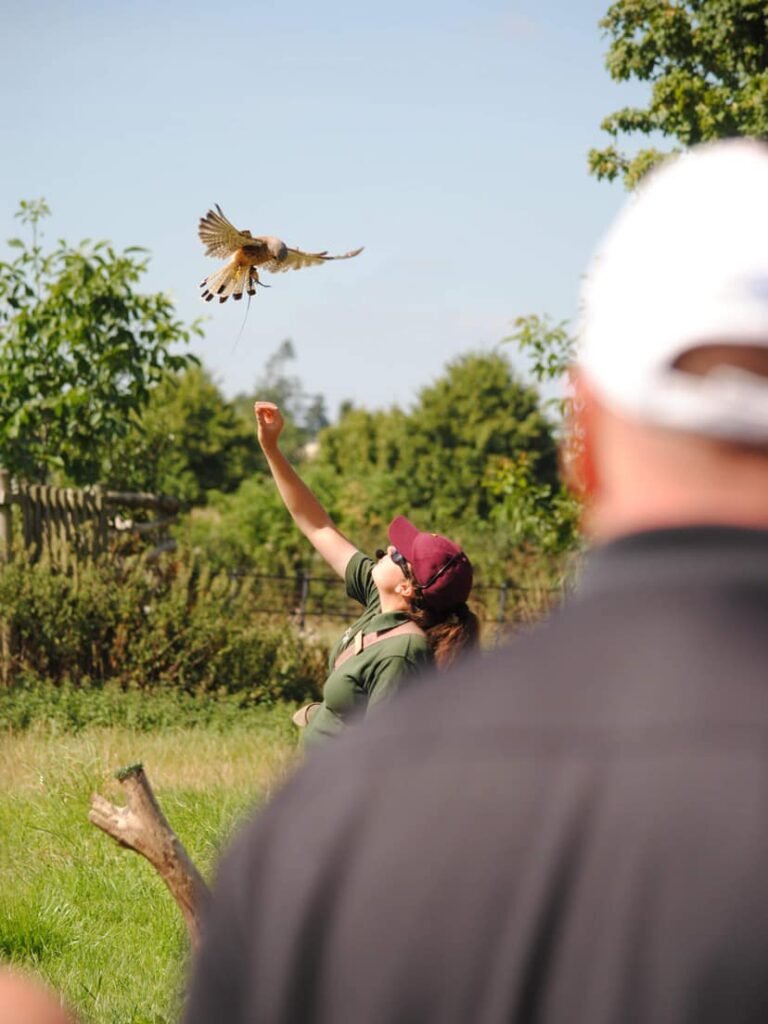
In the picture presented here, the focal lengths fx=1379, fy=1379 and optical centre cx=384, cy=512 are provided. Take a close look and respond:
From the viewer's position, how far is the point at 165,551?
13.5 m

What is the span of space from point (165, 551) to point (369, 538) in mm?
12964

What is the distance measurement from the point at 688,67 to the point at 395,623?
35.8 ft

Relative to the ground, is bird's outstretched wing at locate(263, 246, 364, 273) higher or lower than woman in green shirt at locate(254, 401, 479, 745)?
higher

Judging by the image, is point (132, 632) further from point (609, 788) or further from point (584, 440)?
point (609, 788)

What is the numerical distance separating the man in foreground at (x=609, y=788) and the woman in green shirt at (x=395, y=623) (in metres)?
3.45

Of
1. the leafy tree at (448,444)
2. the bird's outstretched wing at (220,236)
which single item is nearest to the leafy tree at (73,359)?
the bird's outstretched wing at (220,236)

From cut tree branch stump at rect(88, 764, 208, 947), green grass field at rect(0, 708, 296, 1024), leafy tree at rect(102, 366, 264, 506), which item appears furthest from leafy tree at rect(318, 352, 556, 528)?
cut tree branch stump at rect(88, 764, 208, 947)

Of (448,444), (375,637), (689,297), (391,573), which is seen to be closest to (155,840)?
(375,637)

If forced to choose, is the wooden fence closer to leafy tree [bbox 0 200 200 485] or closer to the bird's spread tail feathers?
leafy tree [bbox 0 200 200 485]

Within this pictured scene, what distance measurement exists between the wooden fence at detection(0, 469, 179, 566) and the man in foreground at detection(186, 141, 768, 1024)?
38.2ft

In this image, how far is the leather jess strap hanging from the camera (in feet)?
15.1

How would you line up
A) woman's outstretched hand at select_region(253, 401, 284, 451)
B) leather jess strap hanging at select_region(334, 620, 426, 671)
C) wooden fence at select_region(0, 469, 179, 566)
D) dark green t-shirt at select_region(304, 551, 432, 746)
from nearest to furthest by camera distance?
dark green t-shirt at select_region(304, 551, 432, 746) < leather jess strap hanging at select_region(334, 620, 426, 671) < woman's outstretched hand at select_region(253, 401, 284, 451) < wooden fence at select_region(0, 469, 179, 566)

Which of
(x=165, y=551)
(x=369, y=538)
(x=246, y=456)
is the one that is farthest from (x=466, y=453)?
(x=165, y=551)

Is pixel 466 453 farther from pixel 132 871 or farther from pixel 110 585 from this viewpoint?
pixel 132 871
